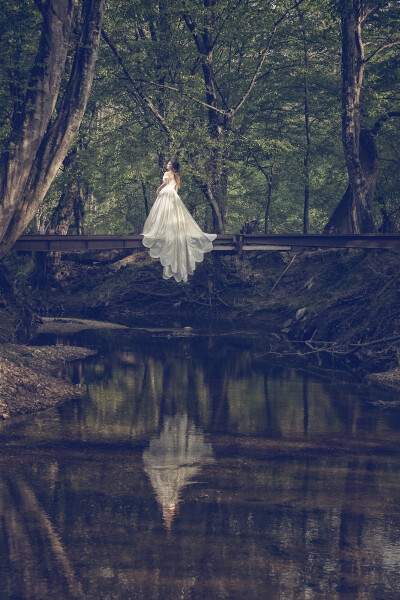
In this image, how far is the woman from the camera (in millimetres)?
17562

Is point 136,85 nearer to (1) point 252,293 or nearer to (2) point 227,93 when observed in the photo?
(2) point 227,93

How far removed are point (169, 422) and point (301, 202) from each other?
34242 millimetres

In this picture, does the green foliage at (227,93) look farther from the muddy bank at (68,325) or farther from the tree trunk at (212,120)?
the muddy bank at (68,325)

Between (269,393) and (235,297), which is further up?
(235,297)

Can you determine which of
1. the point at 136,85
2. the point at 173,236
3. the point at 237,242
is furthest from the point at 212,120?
the point at 173,236

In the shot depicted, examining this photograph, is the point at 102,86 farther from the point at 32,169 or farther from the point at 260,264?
the point at 32,169

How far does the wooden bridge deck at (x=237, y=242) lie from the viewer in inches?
887

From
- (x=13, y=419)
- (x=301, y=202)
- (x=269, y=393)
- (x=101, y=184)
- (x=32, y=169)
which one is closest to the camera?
(x=13, y=419)

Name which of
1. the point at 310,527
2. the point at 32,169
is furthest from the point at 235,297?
the point at 310,527

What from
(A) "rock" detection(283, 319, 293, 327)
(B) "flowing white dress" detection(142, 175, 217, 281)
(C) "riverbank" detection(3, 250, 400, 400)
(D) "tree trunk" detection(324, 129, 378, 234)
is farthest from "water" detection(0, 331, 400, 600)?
(A) "rock" detection(283, 319, 293, 327)

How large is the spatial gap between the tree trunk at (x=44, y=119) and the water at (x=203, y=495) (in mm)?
4185

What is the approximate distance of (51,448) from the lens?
36.9 ft

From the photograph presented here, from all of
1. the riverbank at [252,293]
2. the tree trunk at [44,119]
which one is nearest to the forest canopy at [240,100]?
the riverbank at [252,293]

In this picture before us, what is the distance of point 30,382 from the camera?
1462 cm
